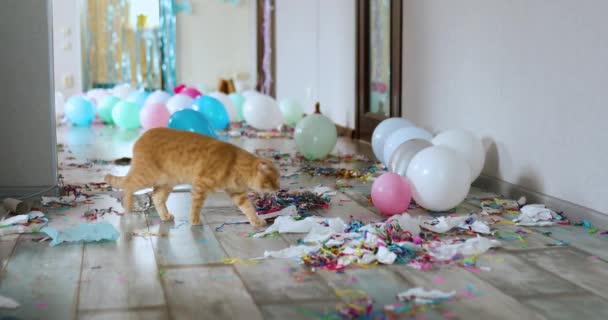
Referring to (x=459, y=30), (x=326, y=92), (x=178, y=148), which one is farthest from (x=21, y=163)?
(x=326, y=92)

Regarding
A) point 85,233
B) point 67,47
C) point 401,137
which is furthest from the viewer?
point 67,47

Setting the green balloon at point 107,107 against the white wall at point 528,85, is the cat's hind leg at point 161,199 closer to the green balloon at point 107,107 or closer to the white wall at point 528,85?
the white wall at point 528,85

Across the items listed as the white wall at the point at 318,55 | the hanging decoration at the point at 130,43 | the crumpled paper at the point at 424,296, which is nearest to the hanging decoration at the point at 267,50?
the white wall at the point at 318,55

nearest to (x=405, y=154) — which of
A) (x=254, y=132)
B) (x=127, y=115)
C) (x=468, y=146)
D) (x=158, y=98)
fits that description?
(x=468, y=146)

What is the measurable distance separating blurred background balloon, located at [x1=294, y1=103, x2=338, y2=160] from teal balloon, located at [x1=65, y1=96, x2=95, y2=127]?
3.74 meters

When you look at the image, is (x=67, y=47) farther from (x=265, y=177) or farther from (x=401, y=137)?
(x=265, y=177)

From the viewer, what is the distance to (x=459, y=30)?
4.47 m

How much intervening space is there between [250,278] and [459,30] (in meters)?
2.61

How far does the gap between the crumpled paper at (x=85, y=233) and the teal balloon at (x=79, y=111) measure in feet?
17.6

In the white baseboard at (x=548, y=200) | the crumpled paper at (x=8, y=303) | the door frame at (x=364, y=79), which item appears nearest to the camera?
the crumpled paper at (x=8, y=303)

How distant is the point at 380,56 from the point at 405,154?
2434 millimetres

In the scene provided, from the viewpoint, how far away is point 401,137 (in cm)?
427

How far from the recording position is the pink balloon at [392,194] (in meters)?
3.34

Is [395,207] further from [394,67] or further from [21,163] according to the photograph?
[394,67]
